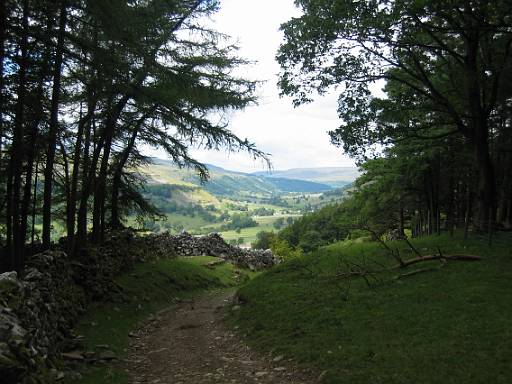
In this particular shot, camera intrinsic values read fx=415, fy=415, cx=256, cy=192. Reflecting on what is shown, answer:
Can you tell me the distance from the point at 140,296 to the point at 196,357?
279 inches

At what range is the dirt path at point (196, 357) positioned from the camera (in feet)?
25.9

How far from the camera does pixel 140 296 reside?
15945 millimetres

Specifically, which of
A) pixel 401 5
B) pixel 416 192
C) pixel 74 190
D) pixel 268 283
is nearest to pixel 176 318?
pixel 268 283

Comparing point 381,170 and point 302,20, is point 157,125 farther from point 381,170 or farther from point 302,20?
point 381,170

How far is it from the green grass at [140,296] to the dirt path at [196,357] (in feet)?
1.55

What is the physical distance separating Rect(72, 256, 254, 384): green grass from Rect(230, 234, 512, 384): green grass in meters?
3.30

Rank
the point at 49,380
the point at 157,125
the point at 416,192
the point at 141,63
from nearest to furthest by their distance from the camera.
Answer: the point at 49,380
the point at 141,63
the point at 157,125
the point at 416,192

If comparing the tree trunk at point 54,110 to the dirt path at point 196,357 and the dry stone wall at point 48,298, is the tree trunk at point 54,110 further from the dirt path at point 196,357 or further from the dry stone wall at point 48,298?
the dirt path at point 196,357

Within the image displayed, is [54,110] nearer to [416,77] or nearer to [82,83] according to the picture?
[82,83]

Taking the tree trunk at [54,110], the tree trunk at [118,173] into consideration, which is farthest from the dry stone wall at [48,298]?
the tree trunk at [54,110]

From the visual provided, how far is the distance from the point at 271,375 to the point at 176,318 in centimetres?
705

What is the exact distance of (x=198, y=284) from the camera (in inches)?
833

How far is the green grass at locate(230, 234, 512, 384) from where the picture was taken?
664 centimetres

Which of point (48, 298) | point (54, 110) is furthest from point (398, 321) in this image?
point (54, 110)
